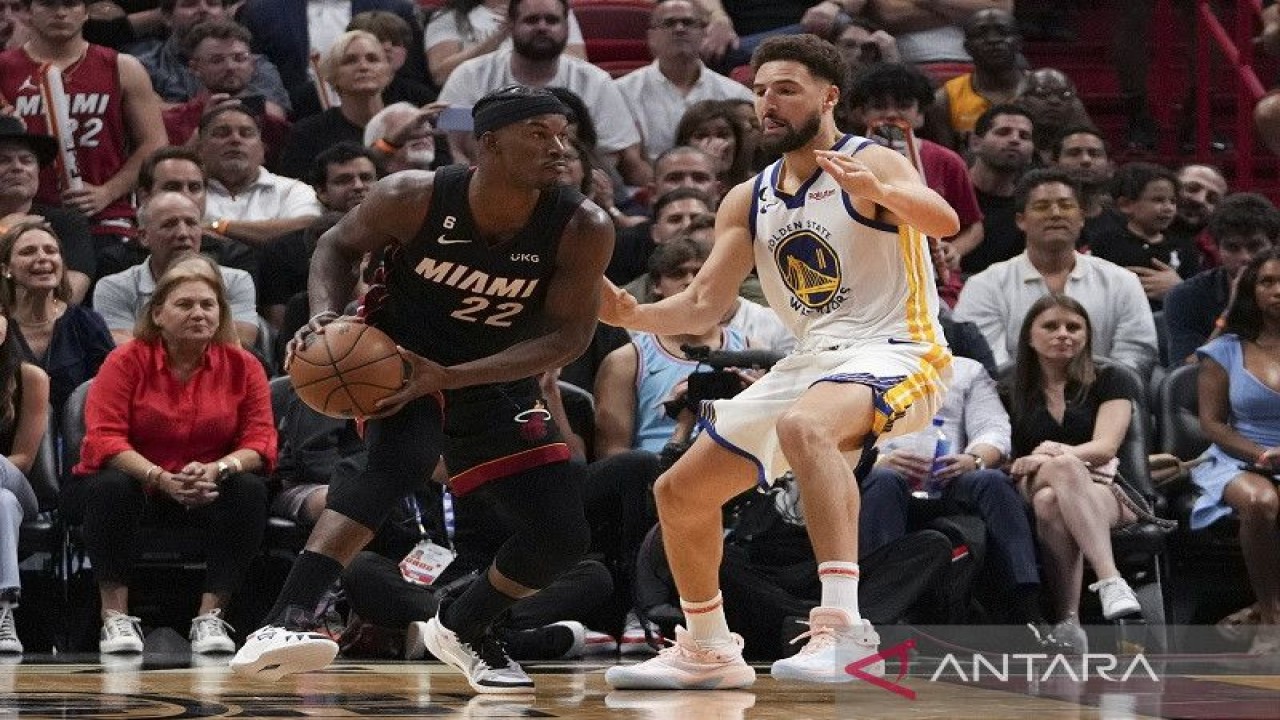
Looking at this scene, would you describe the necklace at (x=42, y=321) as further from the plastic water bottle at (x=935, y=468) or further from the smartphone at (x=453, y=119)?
the plastic water bottle at (x=935, y=468)

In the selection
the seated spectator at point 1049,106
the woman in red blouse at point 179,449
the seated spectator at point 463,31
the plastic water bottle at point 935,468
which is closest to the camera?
the woman in red blouse at point 179,449

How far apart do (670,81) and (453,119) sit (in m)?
1.53

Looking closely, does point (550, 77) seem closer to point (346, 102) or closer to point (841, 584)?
point (346, 102)

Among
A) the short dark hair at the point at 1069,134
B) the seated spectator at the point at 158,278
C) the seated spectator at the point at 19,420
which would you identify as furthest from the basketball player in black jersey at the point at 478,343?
the short dark hair at the point at 1069,134

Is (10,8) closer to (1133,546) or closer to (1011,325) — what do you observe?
(1011,325)

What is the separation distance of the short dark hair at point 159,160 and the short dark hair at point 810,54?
13.5 ft

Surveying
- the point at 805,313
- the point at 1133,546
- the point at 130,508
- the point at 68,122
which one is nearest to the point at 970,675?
the point at 805,313

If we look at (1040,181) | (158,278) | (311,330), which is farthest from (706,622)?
(1040,181)

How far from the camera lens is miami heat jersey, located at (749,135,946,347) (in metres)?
5.98

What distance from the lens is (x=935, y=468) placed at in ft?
26.9

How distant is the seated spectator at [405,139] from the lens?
992 centimetres

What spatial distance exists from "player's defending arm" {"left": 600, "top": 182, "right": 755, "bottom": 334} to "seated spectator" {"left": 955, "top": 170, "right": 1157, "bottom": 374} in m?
3.18

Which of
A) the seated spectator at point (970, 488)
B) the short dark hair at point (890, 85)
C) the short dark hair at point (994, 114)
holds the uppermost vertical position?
the short dark hair at point (890, 85)

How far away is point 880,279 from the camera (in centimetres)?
600
